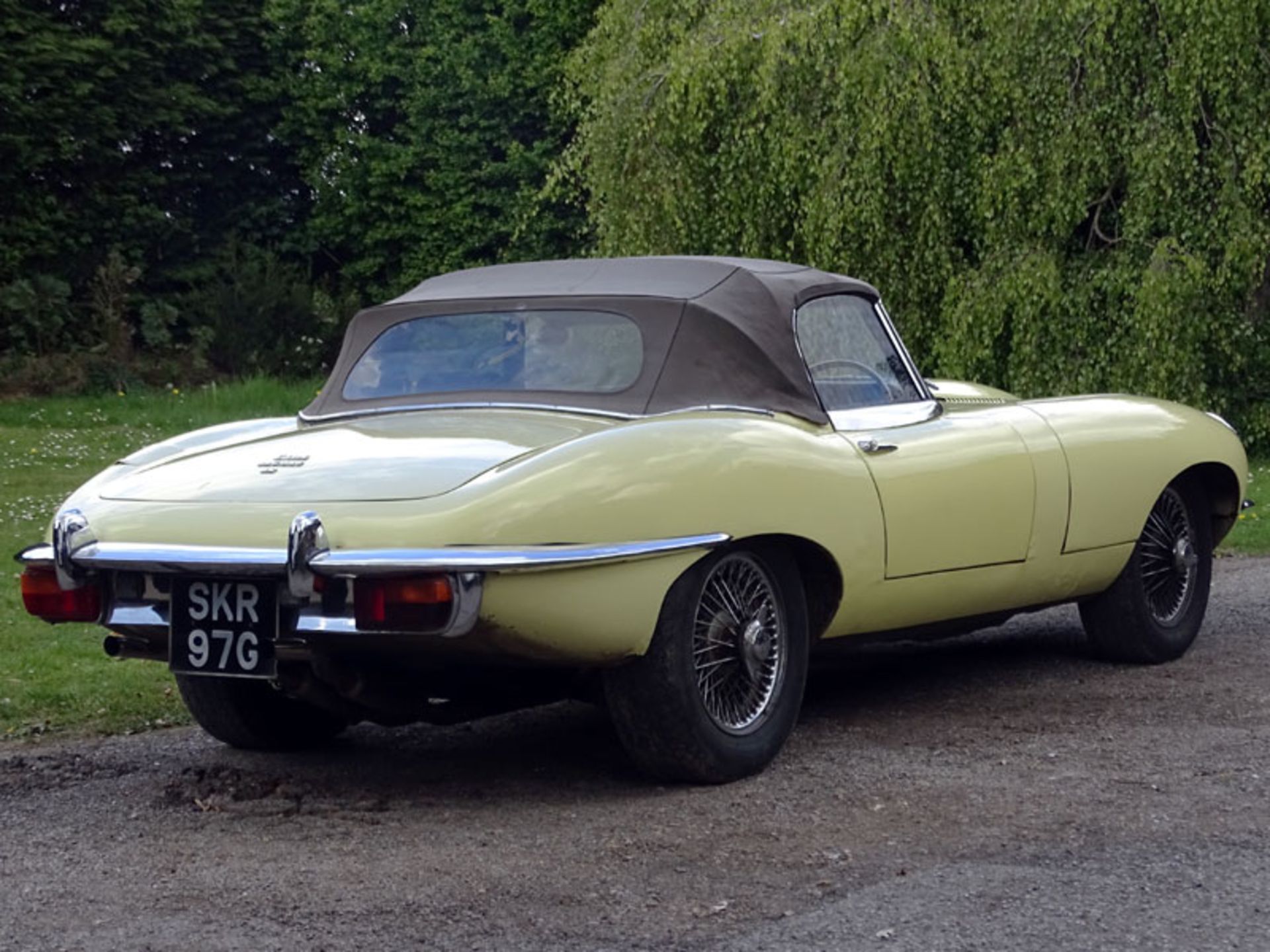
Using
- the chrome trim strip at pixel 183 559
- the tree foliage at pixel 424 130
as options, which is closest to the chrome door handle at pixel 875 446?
the chrome trim strip at pixel 183 559

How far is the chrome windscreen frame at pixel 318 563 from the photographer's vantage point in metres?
4.59

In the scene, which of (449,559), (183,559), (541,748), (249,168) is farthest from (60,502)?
(249,168)

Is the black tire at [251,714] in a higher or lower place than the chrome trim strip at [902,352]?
lower

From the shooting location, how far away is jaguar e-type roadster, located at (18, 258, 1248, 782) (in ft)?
15.5

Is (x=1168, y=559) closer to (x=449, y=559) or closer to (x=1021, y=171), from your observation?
(x=449, y=559)

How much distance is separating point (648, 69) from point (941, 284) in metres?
3.22

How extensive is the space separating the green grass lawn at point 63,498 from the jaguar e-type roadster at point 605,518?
105 centimetres

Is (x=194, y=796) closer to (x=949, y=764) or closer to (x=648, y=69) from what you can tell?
(x=949, y=764)

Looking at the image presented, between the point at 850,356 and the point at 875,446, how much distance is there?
58 centimetres

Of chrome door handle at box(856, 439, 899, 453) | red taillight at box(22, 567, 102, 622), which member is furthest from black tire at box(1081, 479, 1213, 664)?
red taillight at box(22, 567, 102, 622)

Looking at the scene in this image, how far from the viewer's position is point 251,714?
577 centimetres

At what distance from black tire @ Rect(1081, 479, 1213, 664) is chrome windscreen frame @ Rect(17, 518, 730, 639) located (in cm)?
247

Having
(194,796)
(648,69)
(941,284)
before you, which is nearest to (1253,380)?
(941,284)

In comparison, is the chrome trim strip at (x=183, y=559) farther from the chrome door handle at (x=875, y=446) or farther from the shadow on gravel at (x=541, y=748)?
the chrome door handle at (x=875, y=446)
